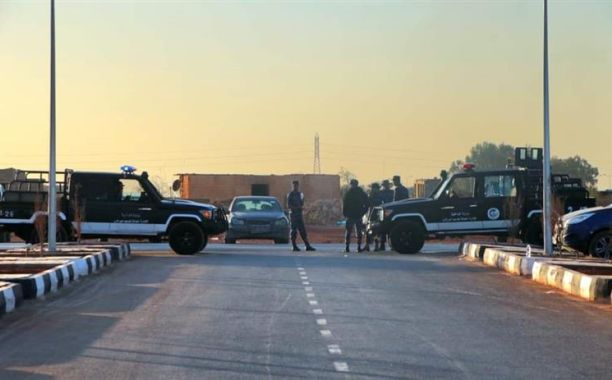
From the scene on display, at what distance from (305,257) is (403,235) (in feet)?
11.1

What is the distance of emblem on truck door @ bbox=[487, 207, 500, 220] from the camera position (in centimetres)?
2541

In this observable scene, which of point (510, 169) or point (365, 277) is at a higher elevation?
point (510, 169)

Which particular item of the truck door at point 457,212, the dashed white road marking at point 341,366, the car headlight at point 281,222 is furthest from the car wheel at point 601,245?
the dashed white road marking at point 341,366

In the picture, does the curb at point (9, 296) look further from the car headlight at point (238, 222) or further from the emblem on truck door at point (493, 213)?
the car headlight at point (238, 222)

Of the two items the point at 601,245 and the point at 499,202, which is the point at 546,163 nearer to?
the point at 601,245

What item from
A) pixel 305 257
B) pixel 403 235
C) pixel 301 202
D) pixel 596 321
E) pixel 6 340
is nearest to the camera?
pixel 6 340

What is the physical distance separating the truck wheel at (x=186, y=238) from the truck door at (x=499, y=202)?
7.04 meters

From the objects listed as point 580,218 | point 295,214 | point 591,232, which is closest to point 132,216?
point 295,214

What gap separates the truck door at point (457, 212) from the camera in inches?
998

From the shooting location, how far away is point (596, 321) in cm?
1205

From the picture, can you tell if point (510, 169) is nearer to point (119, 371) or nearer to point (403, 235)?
point (403, 235)

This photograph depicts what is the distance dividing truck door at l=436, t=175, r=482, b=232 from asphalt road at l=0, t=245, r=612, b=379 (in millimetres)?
6706

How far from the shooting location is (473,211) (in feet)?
83.3

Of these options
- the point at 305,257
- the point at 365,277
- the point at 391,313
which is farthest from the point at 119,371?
the point at 305,257
